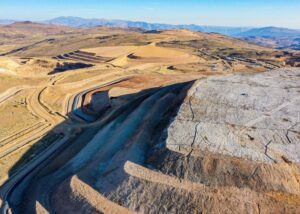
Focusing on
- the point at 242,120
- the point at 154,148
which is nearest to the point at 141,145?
the point at 154,148

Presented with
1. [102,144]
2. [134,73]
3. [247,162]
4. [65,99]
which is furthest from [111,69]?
[247,162]

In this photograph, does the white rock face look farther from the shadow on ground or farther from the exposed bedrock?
the shadow on ground

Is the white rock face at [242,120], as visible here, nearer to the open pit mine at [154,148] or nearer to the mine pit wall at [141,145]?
the open pit mine at [154,148]

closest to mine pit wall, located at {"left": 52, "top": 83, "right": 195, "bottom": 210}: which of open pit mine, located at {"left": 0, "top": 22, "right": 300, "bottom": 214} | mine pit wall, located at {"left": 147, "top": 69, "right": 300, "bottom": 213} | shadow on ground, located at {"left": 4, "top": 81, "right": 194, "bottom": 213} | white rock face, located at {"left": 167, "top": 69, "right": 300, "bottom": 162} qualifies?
shadow on ground, located at {"left": 4, "top": 81, "right": 194, "bottom": 213}

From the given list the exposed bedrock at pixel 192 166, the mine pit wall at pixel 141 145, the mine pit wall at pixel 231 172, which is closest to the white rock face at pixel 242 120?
the exposed bedrock at pixel 192 166

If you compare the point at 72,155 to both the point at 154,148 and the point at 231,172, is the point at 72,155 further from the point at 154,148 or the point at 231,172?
the point at 231,172

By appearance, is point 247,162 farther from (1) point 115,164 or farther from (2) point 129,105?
(2) point 129,105

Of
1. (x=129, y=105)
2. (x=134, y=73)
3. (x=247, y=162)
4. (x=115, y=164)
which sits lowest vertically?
(x=134, y=73)
